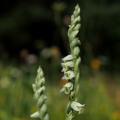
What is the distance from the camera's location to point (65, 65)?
1426 mm

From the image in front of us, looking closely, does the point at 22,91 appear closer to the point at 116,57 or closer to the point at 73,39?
the point at 73,39

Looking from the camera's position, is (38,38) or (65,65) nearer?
(65,65)

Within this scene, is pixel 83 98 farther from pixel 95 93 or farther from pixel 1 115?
pixel 1 115

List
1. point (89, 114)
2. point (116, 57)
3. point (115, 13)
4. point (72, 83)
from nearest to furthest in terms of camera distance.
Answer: point (72, 83)
point (89, 114)
point (115, 13)
point (116, 57)

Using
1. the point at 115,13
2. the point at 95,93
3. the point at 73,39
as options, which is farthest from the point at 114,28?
the point at 73,39

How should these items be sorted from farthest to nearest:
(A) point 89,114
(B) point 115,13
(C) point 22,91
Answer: (B) point 115,13, (C) point 22,91, (A) point 89,114

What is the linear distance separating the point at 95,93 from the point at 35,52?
30.2ft

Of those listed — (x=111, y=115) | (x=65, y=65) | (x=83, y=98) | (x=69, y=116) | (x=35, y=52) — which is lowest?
(x=69, y=116)

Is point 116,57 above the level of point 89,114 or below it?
above

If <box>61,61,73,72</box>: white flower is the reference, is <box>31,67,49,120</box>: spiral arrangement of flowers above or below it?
below

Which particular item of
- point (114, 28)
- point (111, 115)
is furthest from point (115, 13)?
point (111, 115)

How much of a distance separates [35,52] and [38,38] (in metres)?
0.40

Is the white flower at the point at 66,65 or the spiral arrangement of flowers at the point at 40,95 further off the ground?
the white flower at the point at 66,65

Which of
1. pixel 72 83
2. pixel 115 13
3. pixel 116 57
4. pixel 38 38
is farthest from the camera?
pixel 38 38
